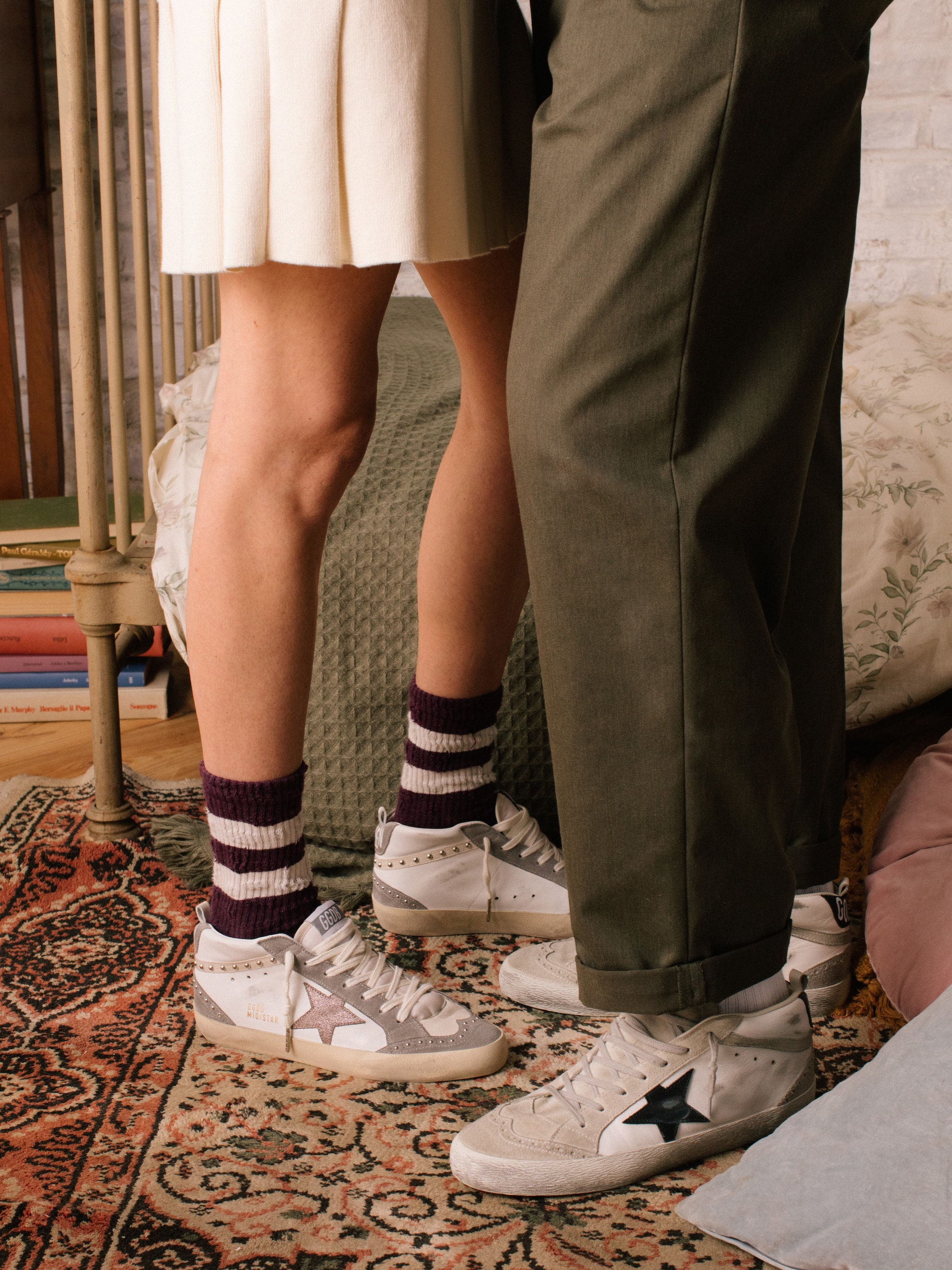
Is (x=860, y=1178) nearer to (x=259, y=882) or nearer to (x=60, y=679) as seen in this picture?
(x=259, y=882)

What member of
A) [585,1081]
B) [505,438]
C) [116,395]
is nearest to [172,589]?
[116,395]

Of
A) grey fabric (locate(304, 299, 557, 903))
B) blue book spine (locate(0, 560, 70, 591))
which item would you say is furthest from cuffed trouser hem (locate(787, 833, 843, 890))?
blue book spine (locate(0, 560, 70, 591))

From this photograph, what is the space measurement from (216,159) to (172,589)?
1.89 ft

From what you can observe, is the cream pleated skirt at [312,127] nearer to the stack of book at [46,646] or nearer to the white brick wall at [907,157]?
the stack of book at [46,646]

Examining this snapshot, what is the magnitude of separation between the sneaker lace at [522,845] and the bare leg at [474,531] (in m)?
0.13

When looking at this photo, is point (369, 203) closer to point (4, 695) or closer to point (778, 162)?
point (778, 162)

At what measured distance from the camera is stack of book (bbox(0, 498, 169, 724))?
1642 millimetres

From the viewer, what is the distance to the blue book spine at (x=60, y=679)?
1644mm

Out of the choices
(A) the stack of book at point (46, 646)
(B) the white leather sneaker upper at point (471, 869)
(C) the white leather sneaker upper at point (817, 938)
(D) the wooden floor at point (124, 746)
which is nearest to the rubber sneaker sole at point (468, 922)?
(B) the white leather sneaker upper at point (471, 869)

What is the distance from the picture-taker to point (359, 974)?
80 centimetres

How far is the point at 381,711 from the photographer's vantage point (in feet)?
3.66

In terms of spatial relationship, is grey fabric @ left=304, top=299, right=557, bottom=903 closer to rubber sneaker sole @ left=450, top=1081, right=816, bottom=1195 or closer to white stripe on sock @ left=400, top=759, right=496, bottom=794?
white stripe on sock @ left=400, top=759, right=496, bottom=794

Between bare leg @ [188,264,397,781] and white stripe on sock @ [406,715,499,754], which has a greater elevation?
bare leg @ [188,264,397,781]

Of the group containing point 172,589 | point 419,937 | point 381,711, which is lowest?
point 419,937
